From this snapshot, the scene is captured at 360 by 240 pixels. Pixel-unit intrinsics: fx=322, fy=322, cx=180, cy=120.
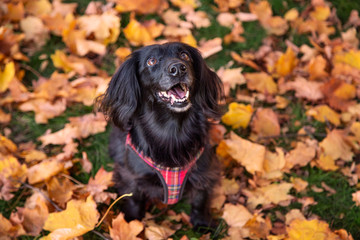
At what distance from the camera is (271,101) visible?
3.75m

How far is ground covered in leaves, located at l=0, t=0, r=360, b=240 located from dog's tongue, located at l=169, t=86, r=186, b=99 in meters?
0.94

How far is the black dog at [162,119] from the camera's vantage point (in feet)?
7.95

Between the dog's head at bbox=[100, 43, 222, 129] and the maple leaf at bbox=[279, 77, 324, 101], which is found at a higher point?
the dog's head at bbox=[100, 43, 222, 129]

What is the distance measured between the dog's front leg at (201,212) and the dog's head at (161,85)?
74 centimetres

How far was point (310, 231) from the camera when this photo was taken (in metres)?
2.43

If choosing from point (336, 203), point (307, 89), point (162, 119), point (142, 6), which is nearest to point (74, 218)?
point (162, 119)

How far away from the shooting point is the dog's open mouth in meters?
2.35

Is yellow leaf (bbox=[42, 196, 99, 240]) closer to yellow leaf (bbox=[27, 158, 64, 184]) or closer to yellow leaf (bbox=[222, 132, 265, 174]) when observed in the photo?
yellow leaf (bbox=[27, 158, 64, 184])

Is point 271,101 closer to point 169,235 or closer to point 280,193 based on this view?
point 280,193

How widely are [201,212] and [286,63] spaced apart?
204cm

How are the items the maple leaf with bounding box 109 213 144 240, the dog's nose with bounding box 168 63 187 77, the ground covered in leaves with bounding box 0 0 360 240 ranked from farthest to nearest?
the ground covered in leaves with bounding box 0 0 360 240 < the maple leaf with bounding box 109 213 144 240 < the dog's nose with bounding box 168 63 187 77

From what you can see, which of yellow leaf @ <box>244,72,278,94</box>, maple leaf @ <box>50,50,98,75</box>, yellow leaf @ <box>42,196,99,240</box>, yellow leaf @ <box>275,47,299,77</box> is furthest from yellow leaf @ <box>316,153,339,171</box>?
maple leaf @ <box>50,50,98,75</box>

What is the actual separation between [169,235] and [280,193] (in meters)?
1.10

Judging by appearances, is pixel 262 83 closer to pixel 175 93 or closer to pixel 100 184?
pixel 175 93
